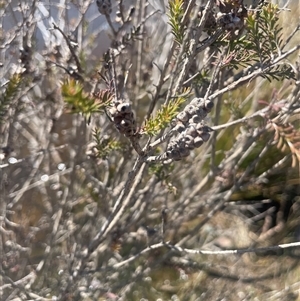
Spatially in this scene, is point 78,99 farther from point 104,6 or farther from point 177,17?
point 104,6

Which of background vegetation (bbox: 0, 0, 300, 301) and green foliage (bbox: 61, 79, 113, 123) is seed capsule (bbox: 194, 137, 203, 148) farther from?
green foliage (bbox: 61, 79, 113, 123)

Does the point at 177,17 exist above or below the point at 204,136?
above

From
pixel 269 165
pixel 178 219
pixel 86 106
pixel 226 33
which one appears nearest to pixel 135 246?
pixel 178 219

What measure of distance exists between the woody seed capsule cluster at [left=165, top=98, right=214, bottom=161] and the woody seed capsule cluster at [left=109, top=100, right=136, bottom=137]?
6 centimetres

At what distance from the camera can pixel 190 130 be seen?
0.54 m

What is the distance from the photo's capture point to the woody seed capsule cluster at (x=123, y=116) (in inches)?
20.7

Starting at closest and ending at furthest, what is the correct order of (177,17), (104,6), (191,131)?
(191,131), (177,17), (104,6)

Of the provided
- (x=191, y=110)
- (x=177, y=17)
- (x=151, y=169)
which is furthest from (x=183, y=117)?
(x=151, y=169)

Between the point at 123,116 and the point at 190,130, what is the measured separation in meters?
0.08

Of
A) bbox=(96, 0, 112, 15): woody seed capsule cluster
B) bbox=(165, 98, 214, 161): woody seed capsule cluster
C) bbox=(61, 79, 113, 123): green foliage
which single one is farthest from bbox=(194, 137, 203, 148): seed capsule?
bbox=(96, 0, 112, 15): woody seed capsule cluster

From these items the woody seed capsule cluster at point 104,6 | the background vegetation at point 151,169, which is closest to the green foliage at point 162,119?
the background vegetation at point 151,169

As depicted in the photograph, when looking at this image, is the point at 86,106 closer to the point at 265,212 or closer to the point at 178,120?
the point at 178,120

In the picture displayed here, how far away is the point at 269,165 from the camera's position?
1.79m

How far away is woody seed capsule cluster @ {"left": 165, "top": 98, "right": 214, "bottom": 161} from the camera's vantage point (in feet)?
1.74
